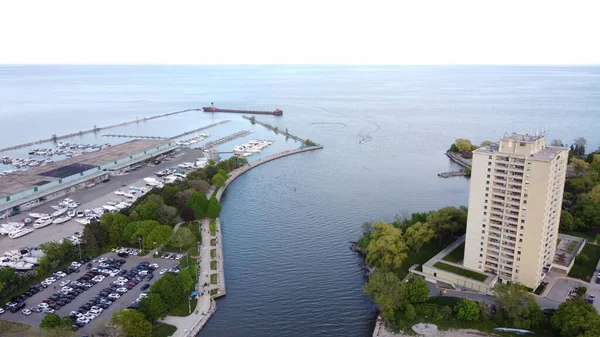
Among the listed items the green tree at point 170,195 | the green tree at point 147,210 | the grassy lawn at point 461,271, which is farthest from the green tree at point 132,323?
the green tree at point 170,195

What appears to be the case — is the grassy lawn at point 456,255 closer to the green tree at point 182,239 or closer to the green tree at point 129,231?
the green tree at point 182,239

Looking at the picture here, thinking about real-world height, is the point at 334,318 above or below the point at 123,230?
below

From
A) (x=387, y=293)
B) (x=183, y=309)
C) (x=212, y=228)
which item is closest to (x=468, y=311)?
(x=387, y=293)

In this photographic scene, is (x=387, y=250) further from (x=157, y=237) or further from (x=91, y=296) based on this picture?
(x=91, y=296)

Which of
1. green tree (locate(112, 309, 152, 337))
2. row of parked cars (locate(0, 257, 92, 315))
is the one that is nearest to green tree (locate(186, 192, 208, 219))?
row of parked cars (locate(0, 257, 92, 315))

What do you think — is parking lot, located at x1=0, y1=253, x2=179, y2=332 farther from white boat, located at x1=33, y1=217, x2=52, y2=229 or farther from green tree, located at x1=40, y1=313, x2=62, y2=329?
white boat, located at x1=33, y1=217, x2=52, y2=229

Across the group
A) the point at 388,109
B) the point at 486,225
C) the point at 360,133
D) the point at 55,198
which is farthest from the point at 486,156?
the point at 388,109

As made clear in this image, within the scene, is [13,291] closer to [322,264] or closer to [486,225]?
[322,264]
